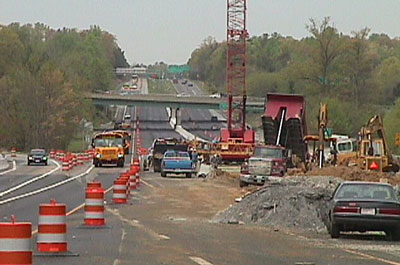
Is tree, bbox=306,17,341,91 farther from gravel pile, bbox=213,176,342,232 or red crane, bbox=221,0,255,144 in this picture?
gravel pile, bbox=213,176,342,232

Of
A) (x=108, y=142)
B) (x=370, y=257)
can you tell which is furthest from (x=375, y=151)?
(x=370, y=257)

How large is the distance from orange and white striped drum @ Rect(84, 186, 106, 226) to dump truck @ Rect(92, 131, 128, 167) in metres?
48.6

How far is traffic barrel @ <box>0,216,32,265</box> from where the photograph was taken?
1238cm

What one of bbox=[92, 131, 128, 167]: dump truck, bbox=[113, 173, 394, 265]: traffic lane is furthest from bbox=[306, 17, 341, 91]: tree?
bbox=[113, 173, 394, 265]: traffic lane

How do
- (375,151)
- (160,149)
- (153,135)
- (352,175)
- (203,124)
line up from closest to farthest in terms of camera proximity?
1. (352,175)
2. (375,151)
3. (160,149)
4. (153,135)
5. (203,124)

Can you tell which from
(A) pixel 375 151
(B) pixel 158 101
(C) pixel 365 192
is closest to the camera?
(C) pixel 365 192

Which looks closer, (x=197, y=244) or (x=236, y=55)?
(x=197, y=244)

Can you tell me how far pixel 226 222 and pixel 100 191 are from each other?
17.9 ft

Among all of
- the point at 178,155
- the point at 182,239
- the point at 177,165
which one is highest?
the point at 178,155

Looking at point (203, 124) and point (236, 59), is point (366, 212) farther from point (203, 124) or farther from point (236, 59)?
point (203, 124)

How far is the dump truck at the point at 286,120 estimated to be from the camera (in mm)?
55375

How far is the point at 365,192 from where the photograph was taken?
903 inches

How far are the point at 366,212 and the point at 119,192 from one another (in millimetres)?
14923

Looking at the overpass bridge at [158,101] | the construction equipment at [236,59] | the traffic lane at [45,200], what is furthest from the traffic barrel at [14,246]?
the overpass bridge at [158,101]
